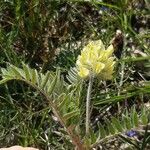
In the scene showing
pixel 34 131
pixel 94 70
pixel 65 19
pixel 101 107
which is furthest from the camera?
pixel 65 19

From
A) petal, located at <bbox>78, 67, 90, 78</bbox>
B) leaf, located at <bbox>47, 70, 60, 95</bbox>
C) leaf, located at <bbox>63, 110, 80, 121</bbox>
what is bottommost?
leaf, located at <bbox>63, 110, 80, 121</bbox>

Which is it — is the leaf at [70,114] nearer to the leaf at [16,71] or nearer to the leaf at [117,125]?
the leaf at [117,125]

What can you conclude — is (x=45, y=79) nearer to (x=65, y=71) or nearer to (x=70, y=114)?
(x=70, y=114)

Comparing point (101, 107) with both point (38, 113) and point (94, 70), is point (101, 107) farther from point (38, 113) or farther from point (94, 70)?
point (94, 70)

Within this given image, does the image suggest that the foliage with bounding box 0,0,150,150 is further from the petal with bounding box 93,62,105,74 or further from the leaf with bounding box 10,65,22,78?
the petal with bounding box 93,62,105,74

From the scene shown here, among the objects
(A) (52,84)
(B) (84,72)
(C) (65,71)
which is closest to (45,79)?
(A) (52,84)

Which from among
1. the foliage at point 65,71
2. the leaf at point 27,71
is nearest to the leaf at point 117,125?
the foliage at point 65,71

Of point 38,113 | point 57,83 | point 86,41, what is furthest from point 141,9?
point 57,83

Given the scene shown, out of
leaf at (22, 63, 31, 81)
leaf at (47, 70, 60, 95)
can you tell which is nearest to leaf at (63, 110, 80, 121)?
leaf at (47, 70, 60, 95)
